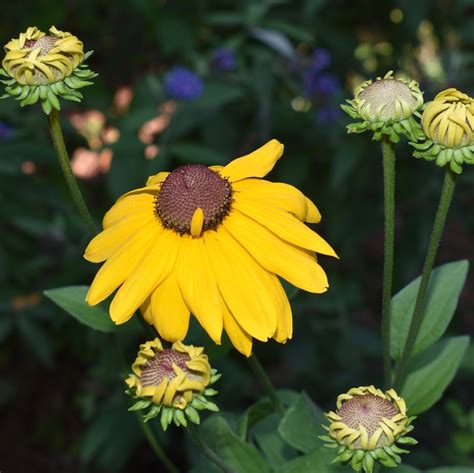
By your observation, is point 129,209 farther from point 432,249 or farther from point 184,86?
point 184,86

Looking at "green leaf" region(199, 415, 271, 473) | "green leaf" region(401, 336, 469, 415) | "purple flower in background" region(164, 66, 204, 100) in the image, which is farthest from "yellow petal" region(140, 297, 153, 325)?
"purple flower in background" region(164, 66, 204, 100)

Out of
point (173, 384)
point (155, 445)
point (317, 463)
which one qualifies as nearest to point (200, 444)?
point (173, 384)

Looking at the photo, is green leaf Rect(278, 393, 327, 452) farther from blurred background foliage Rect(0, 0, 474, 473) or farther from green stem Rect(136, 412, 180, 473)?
blurred background foliage Rect(0, 0, 474, 473)

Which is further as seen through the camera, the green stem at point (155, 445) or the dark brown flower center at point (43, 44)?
the green stem at point (155, 445)

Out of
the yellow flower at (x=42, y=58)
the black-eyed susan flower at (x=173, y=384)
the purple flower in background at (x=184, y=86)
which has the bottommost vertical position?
the black-eyed susan flower at (x=173, y=384)

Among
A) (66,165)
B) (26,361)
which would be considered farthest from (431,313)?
(26,361)

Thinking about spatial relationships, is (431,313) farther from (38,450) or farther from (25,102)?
(38,450)

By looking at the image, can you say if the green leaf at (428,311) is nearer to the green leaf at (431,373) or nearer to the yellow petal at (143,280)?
the green leaf at (431,373)

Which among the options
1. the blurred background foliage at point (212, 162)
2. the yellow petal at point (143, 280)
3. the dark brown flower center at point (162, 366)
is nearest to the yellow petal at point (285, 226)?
the yellow petal at point (143, 280)
